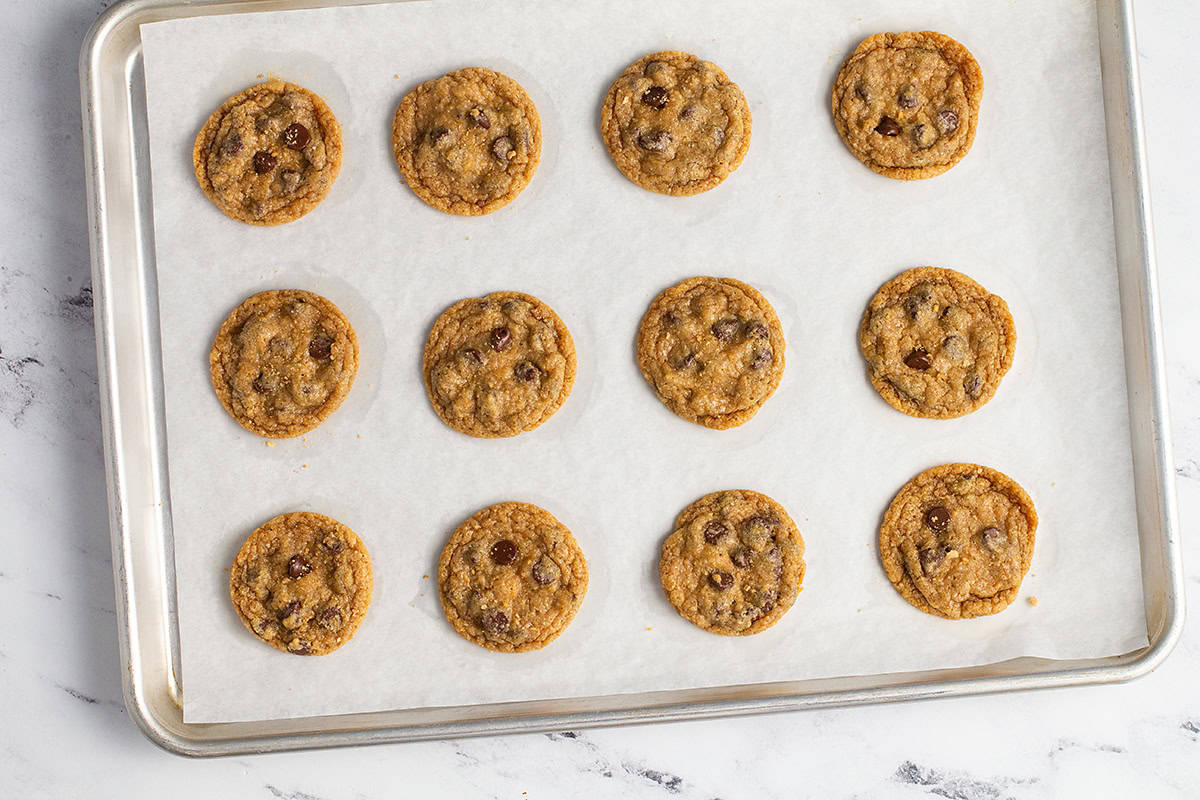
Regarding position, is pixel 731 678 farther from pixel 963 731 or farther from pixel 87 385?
pixel 87 385

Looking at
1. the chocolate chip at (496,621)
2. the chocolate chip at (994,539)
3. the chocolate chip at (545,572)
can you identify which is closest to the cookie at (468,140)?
the chocolate chip at (545,572)

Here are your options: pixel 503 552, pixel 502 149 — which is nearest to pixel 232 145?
pixel 502 149

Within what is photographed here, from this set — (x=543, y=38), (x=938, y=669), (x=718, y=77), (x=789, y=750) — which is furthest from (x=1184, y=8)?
(x=789, y=750)

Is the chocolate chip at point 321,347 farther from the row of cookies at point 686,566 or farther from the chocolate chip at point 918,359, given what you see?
the chocolate chip at point 918,359

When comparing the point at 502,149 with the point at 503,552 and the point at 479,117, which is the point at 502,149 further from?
the point at 503,552

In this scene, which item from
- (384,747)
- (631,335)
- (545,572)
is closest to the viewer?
(545,572)

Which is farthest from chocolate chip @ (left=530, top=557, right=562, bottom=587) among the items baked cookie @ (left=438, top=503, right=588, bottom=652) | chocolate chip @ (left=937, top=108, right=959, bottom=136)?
chocolate chip @ (left=937, top=108, right=959, bottom=136)

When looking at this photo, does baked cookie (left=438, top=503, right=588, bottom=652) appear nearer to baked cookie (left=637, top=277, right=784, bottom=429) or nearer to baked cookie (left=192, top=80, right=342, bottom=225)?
baked cookie (left=637, top=277, right=784, bottom=429)
